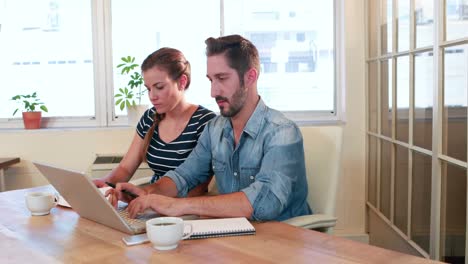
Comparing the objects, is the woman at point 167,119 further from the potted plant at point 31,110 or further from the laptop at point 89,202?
the potted plant at point 31,110

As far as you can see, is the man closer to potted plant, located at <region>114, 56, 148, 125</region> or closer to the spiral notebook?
the spiral notebook

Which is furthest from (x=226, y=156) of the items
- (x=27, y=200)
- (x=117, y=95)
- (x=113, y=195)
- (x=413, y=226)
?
(x=117, y=95)

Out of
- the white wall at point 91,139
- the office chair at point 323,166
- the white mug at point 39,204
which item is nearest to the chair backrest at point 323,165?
the office chair at point 323,166

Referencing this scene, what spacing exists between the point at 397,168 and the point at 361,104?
713mm

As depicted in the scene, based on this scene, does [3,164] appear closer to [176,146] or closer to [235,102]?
[176,146]

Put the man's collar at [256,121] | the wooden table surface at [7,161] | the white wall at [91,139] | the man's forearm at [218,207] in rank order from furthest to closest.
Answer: the white wall at [91,139], the wooden table surface at [7,161], the man's collar at [256,121], the man's forearm at [218,207]

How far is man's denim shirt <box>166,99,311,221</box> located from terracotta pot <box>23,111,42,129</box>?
176 centimetres

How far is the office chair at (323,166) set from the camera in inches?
68.6

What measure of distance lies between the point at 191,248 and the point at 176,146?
98cm

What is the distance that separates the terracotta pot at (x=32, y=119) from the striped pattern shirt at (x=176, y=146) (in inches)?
53.3

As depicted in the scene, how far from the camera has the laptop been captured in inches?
50.3

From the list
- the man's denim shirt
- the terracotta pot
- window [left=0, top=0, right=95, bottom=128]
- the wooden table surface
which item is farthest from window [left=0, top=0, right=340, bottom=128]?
the man's denim shirt

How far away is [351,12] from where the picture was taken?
10.6 ft

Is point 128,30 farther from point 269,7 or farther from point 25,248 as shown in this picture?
point 25,248
